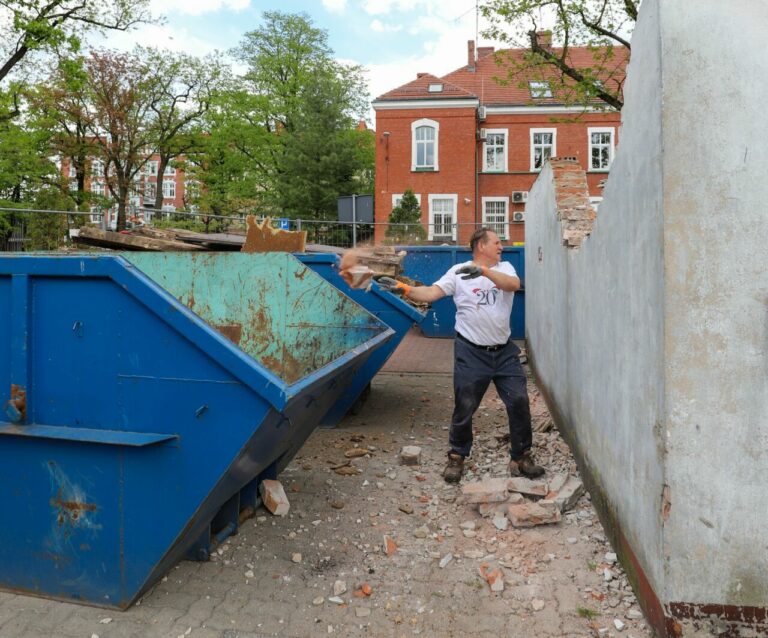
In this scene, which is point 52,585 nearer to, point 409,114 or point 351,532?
point 351,532

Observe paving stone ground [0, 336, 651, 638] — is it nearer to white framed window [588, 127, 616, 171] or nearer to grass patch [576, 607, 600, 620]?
grass patch [576, 607, 600, 620]

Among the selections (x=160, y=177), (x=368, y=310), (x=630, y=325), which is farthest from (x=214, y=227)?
(x=630, y=325)

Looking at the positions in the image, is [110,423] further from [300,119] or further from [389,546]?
[300,119]

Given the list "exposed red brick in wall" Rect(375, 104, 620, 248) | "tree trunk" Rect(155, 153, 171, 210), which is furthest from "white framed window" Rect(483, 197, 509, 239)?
"tree trunk" Rect(155, 153, 171, 210)

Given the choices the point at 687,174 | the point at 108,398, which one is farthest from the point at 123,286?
the point at 687,174

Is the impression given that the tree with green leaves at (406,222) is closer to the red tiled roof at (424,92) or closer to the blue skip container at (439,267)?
the red tiled roof at (424,92)

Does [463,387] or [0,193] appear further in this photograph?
[0,193]

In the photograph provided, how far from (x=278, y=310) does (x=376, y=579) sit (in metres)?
2.16

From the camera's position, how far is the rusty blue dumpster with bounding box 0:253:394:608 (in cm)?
259

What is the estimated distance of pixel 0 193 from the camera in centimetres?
2597

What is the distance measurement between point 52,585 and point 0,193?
28116mm

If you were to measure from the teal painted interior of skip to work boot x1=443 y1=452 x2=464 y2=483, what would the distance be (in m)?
1.06

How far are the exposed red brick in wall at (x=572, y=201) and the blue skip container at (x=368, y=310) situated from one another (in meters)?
1.80

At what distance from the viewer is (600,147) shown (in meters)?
28.8
